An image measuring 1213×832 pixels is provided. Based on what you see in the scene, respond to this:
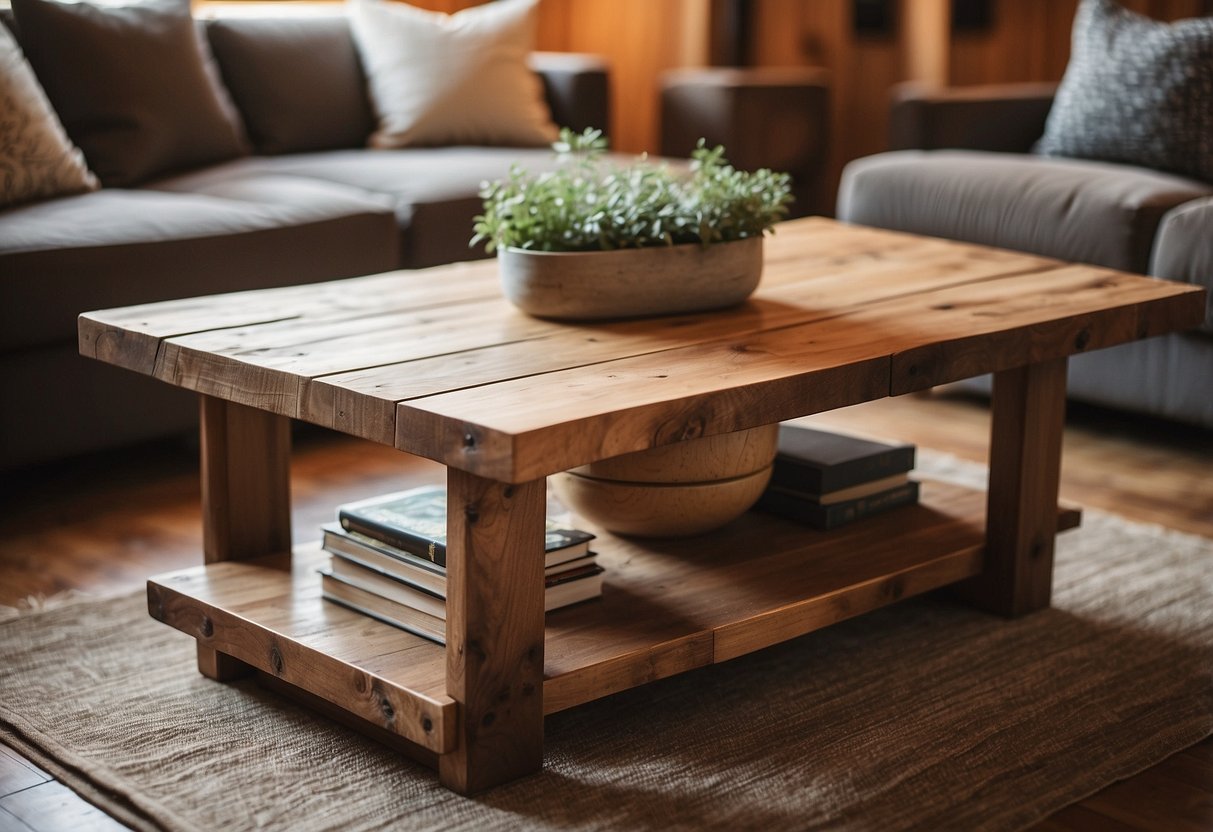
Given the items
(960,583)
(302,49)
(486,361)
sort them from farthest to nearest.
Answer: (302,49)
(960,583)
(486,361)

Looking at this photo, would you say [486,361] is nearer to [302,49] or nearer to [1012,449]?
[1012,449]

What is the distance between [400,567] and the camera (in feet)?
5.23

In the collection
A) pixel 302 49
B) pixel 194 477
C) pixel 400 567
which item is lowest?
pixel 194 477

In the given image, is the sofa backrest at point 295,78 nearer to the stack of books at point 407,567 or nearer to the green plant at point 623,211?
the green plant at point 623,211

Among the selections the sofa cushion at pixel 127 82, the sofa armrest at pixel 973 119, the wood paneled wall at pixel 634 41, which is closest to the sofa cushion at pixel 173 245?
the sofa cushion at pixel 127 82

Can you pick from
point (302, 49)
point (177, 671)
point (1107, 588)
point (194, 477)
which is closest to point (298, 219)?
point (194, 477)

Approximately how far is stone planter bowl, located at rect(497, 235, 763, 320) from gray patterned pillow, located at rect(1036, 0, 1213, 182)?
162 cm

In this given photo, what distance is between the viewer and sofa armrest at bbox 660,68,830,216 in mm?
3805

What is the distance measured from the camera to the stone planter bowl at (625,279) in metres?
1.71

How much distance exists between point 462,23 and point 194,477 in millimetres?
1554

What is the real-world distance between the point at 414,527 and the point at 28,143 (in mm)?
1457

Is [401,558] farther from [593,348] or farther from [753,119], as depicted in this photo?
[753,119]

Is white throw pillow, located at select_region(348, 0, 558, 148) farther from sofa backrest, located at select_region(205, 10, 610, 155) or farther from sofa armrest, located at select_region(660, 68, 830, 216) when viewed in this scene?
sofa armrest, located at select_region(660, 68, 830, 216)

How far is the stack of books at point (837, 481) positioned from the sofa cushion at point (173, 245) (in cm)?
108
